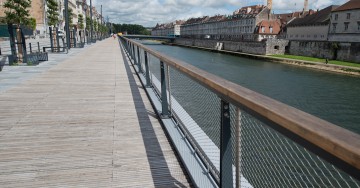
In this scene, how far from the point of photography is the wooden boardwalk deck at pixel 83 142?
9.48 ft

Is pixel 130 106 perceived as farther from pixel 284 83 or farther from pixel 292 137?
pixel 284 83

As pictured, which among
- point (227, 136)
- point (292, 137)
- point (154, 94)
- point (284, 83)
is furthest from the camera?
point (284, 83)

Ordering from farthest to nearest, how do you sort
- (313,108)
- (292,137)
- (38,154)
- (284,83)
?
(284,83), (313,108), (38,154), (292,137)

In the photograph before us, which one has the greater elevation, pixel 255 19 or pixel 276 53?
pixel 255 19

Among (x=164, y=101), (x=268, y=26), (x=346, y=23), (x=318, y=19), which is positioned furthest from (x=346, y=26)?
(x=164, y=101)

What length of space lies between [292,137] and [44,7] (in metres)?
65.1

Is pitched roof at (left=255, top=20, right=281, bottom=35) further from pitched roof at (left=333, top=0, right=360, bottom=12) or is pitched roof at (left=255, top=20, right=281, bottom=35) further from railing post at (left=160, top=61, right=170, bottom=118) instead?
railing post at (left=160, top=61, right=170, bottom=118)

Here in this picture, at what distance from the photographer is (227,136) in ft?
7.19

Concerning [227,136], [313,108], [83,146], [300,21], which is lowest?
[313,108]

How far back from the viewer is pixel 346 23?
185 ft

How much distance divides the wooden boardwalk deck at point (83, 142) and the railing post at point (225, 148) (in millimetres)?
551

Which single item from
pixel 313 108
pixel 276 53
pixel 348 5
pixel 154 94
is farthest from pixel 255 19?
pixel 154 94

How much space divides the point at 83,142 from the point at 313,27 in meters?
73.6

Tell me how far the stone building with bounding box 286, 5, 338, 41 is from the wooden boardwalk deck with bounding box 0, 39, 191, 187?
221ft
